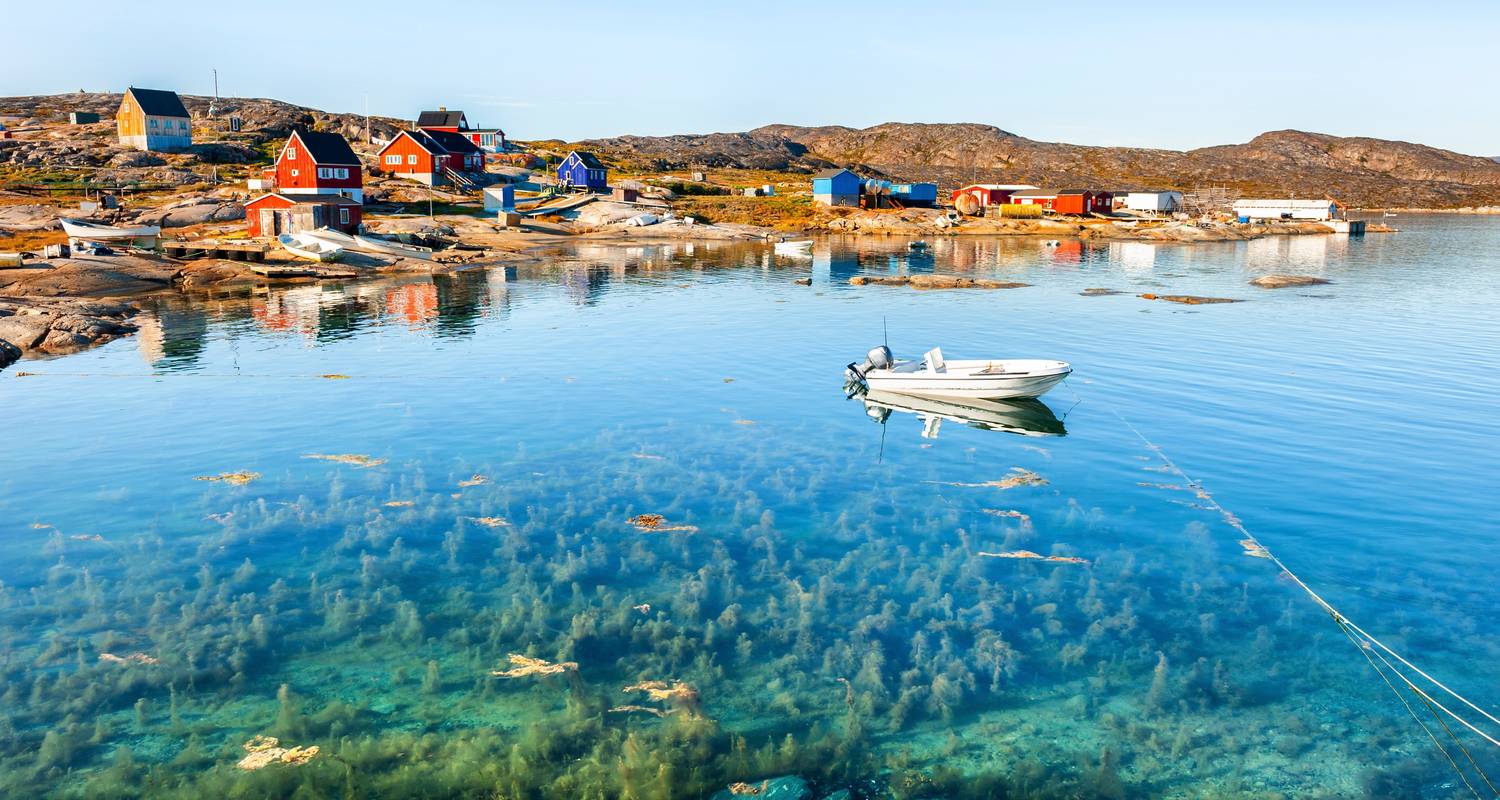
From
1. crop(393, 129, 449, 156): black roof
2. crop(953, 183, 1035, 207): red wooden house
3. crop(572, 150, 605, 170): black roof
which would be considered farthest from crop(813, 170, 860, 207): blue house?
crop(393, 129, 449, 156): black roof

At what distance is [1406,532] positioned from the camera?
27.9 meters

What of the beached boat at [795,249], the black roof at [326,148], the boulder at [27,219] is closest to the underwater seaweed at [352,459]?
the boulder at [27,219]

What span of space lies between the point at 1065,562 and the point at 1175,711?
7.13 metres

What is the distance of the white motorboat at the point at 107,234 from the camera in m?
85.9

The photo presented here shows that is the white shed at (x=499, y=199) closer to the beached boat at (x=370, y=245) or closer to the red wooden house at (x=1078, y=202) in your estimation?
the beached boat at (x=370, y=245)

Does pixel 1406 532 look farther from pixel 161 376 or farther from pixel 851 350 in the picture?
pixel 161 376

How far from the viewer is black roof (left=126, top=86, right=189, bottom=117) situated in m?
140

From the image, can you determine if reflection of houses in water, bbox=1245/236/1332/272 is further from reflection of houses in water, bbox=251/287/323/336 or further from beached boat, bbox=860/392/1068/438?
reflection of houses in water, bbox=251/287/323/336

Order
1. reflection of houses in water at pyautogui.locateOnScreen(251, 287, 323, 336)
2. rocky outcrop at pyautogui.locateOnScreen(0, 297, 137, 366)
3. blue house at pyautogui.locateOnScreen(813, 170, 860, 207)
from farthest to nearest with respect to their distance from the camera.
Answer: blue house at pyautogui.locateOnScreen(813, 170, 860, 207) < reflection of houses in water at pyautogui.locateOnScreen(251, 287, 323, 336) < rocky outcrop at pyautogui.locateOnScreen(0, 297, 137, 366)

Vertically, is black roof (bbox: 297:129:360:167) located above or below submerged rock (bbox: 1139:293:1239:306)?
above

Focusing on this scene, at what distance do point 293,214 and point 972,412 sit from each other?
261ft

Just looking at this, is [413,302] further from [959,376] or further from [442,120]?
[442,120]

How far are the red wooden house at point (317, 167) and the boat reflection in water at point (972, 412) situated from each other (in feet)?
288

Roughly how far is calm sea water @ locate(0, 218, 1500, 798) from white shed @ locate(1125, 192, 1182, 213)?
481ft
